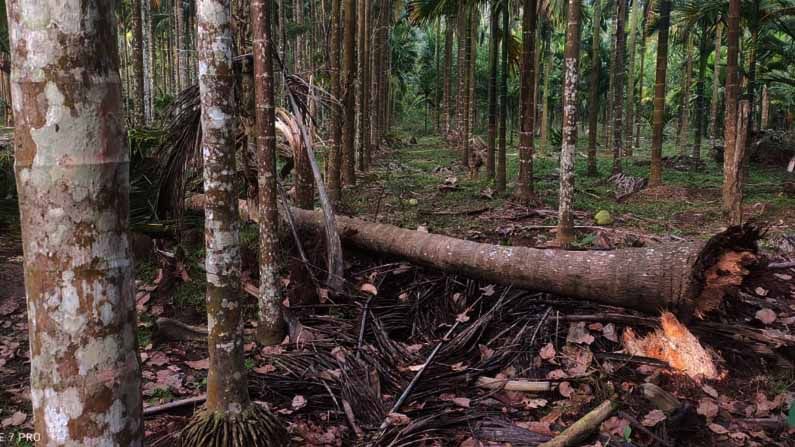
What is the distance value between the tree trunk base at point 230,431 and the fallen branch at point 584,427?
1.56 meters

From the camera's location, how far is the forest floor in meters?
3.47

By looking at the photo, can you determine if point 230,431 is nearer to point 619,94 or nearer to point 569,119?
point 569,119

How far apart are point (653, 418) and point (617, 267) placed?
1.27m

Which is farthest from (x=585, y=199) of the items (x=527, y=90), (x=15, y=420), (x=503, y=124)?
(x=15, y=420)

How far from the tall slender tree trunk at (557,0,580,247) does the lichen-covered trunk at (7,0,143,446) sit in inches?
239

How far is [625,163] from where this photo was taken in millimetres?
18375

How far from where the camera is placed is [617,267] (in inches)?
172

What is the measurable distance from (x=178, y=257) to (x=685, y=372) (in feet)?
15.8

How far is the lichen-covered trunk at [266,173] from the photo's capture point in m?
3.90

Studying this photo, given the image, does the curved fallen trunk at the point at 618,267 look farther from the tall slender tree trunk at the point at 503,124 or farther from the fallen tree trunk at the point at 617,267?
the tall slender tree trunk at the point at 503,124

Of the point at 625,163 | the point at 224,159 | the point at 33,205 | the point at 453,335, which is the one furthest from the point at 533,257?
the point at 625,163

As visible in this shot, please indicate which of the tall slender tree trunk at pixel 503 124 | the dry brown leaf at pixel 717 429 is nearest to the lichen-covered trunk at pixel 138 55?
the tall slender tree trunk at pixel 503 124

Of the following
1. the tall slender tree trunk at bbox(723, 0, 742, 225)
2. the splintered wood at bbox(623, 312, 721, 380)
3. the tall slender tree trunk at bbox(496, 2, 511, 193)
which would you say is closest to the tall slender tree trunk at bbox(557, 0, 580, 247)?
the splintered wood at bbox(623, 312, 721, 380)

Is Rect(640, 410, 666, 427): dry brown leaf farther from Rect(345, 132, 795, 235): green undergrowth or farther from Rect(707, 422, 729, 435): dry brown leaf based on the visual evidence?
Rect(345, 132, 795, 235): green undergrowth
